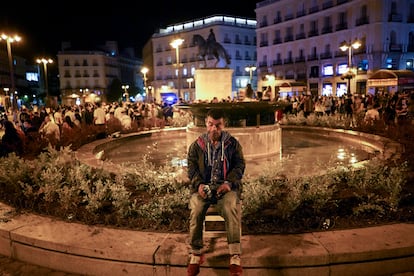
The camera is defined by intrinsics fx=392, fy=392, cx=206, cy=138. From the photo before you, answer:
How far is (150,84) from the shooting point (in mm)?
91500

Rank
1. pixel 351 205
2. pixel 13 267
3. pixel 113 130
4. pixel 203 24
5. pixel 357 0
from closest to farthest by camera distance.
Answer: pixel 13 267 → pixel 351 205 → pixel 113 130 → pixel 357 0 → pixel 203 24

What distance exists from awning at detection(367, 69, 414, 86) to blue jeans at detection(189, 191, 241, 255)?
21.3 metres

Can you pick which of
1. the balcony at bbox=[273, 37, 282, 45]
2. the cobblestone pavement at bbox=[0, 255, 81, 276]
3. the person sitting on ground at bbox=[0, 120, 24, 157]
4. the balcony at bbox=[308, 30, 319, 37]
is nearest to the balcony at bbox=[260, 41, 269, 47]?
the balcony at bbox=[273, 37, 282, 45]

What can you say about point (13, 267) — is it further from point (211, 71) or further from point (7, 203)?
point (211, 71)

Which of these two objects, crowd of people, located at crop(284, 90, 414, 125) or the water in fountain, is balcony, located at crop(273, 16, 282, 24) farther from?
the water in fountain

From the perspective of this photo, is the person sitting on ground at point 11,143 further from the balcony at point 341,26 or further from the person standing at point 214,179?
the balcony at point 341,26

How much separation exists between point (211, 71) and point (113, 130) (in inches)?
338

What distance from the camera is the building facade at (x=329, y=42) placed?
4428 centimetres

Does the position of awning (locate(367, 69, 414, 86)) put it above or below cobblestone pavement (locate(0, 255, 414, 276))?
above

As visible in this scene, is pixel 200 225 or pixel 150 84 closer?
pixel 200 225

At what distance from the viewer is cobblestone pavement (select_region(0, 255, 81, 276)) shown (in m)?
4.48

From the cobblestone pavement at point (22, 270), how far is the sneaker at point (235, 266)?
1.90 meters

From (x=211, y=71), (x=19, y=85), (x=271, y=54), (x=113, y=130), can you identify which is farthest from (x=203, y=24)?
(x=113, y=130)

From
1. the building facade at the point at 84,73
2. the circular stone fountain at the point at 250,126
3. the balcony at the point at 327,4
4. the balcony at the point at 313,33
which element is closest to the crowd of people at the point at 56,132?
the circular stone fountain at the point at 250,126
